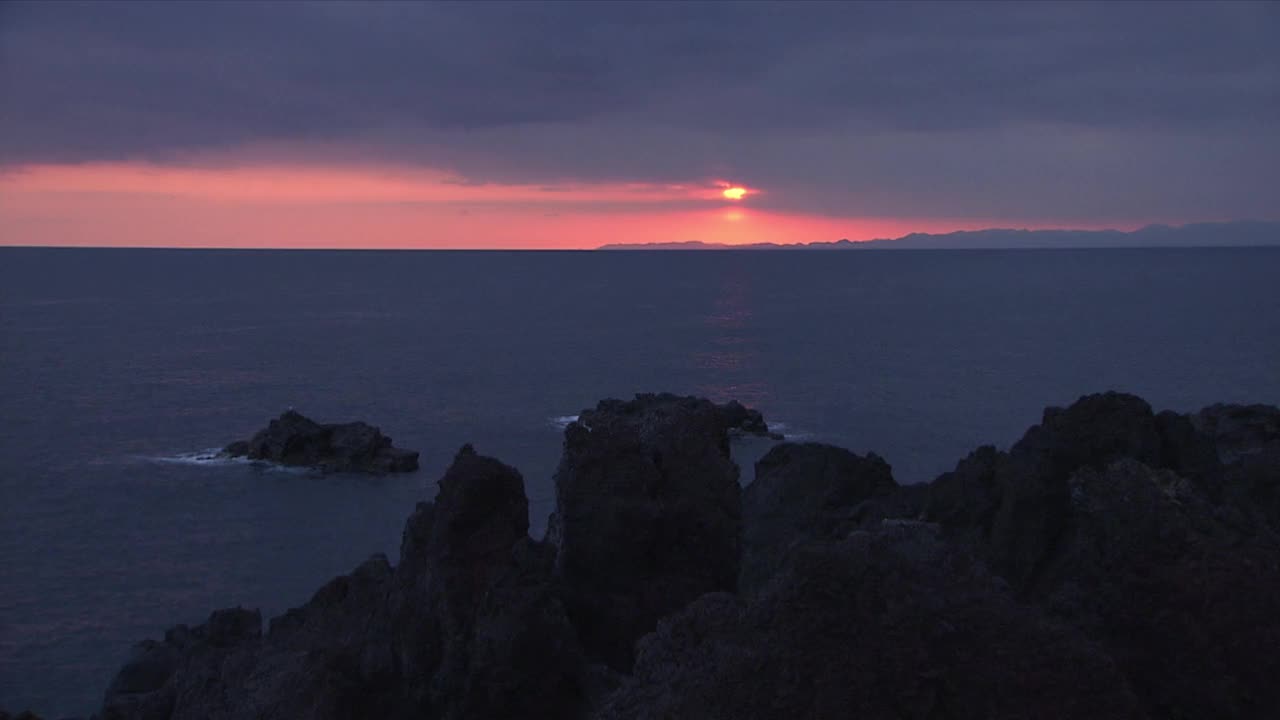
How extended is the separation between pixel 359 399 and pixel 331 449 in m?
32.0

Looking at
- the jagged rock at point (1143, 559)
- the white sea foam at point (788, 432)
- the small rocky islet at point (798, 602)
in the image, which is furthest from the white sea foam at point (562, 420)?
the jagged rock at point (1143, 559)

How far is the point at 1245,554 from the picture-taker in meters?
12.6

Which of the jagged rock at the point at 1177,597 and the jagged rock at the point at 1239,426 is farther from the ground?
the jagged rock at the point at 1177,597

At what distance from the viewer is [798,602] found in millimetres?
9844

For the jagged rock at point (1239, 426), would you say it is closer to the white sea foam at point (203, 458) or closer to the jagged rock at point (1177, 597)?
the jagged rock at point (1177, 597)

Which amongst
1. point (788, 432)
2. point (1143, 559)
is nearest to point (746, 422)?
point (788, 432)

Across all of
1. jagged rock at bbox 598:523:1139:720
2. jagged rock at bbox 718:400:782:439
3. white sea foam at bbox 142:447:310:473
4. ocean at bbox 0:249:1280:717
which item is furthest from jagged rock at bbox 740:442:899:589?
white sea foam at bbox 142:447:310:473

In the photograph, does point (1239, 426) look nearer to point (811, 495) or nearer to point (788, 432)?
point (811, 495)

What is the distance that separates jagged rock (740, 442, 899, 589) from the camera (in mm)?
27953

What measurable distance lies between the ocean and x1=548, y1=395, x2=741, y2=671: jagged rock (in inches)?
1028

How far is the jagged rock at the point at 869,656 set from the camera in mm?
9133

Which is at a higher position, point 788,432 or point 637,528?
point 637,528

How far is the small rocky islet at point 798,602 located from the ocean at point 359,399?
85.1 feet

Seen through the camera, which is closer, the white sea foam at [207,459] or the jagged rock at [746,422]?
the white sea foam at [207,459]
